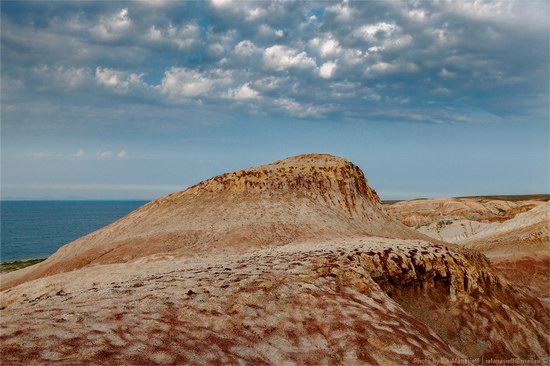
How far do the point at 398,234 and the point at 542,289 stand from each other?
12193 mm

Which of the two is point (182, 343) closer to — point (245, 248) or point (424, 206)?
point (245, 248)

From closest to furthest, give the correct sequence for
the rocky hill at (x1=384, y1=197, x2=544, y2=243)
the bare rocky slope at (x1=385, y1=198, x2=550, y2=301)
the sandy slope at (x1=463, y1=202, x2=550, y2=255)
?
the bare rocky slope at (x1=385, y1=198, x2=550, y2=301), the sandy slope at (x1=463, y1=202, x2=550, y2=255), the rocky hill at (x1=384, y1=197, x2=544, y2=243)

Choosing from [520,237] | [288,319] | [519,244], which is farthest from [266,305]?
[520,237]

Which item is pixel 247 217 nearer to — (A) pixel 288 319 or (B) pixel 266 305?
(B) pixel 266 305

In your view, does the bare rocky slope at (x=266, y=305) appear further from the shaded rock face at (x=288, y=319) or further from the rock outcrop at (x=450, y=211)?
the rock outcrop at (x=450, y=211)

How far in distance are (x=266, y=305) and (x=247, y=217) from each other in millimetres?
24496

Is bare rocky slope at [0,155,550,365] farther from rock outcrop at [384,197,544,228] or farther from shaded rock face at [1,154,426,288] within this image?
rock outcrop at [384,197,544,228]


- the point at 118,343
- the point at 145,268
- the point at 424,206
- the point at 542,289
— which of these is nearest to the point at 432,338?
the point at 118,343

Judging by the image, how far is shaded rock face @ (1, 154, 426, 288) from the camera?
31.4 m

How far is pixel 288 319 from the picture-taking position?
1155 cm

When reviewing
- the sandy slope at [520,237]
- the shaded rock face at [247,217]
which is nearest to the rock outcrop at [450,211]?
the sandy slope at [520,237]

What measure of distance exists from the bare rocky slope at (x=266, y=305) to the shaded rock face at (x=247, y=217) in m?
0.26

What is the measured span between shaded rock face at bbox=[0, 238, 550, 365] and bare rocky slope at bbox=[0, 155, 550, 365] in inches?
1.7

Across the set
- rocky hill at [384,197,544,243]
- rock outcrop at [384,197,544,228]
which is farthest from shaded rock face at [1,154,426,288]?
rock outcrop at [384,197,544,228]
